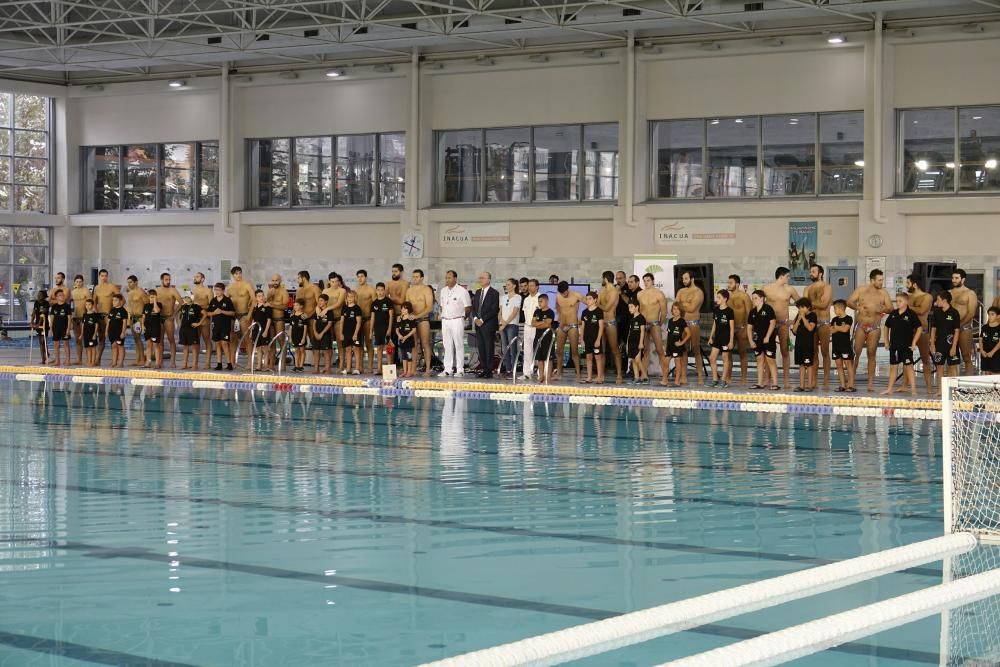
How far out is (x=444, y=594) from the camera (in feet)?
18.5

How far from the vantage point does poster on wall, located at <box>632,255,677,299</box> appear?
1778 cm

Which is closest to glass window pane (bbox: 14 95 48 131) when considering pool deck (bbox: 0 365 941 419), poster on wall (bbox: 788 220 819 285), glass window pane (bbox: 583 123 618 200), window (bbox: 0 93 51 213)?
window (bbox: 0 93 51 213)

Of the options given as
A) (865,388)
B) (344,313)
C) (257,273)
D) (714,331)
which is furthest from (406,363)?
(257,273)

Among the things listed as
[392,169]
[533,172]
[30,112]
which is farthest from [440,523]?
[30,112]

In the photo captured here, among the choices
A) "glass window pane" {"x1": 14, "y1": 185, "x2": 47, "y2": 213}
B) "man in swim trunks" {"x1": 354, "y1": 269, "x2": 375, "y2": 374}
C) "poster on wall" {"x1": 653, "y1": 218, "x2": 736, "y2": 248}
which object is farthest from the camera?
"glass window pane" {"x1": 14, "y1": 185, "x2": 47, "y2": 213}

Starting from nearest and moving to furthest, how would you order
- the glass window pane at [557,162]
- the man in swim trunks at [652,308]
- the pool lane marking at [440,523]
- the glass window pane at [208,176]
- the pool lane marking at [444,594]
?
the pool lane marking at [444,594] < the pool lane marking at [440,523] < the man in swim trunks at [652,308] < the glass window pane at [557,162] < the glass window pane at [208,176]

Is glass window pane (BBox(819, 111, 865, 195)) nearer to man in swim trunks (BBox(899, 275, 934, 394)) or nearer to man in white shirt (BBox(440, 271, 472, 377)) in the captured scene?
man in swim trunks (BBox(899, 275, 934, 394))

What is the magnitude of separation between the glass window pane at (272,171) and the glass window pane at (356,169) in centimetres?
122

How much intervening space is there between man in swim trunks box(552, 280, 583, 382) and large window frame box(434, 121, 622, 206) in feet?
14.6

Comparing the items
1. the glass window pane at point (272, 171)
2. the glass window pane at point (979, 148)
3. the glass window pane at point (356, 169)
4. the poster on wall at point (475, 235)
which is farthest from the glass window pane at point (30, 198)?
the glass window pane at point (979, 148)

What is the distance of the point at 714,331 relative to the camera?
1636 cm

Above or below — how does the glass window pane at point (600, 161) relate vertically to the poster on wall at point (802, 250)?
above

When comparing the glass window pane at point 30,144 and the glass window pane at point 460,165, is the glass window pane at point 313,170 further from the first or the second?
the glass window pane at point 30,144

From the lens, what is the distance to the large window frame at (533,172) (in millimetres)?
21875
